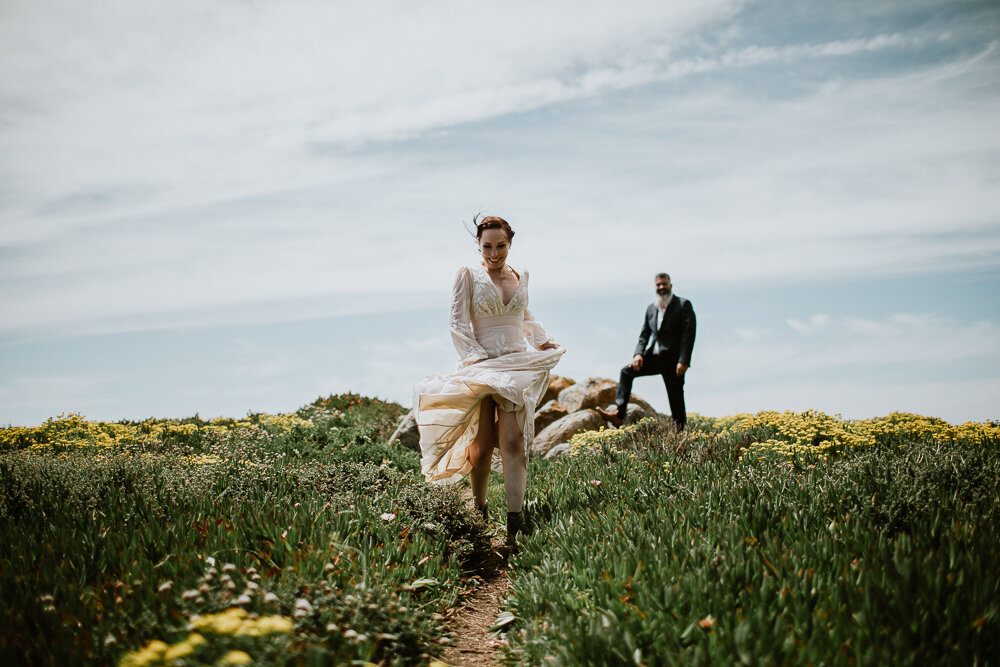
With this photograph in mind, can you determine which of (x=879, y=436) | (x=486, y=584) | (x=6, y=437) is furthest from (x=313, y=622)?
(x=6, y=437)

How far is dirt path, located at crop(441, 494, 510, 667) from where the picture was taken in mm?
4176

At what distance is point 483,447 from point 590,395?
24.8 ft

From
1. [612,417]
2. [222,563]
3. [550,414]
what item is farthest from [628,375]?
[222,563]

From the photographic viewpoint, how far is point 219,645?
2602mm

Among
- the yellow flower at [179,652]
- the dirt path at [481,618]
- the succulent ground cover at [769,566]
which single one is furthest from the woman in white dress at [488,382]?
the yellow flower at [179,652]

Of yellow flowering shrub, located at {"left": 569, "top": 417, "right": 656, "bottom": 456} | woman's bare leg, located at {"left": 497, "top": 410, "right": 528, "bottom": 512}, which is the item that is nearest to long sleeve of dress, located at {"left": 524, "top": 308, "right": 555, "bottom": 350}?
woman's bare leg, located at {"left": 497, "top": 410, "right": 528, "bottom": 512}

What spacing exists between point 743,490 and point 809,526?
78 centimetres

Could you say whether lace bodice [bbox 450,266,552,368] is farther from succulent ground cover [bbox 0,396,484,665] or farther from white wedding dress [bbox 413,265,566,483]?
succulent ground cover [bbox 0,396,484,665]

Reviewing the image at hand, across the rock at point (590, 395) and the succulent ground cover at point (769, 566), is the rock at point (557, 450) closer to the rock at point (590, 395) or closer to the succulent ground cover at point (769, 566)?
the rock at point (590, 395)

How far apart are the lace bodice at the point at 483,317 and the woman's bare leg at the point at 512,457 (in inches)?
25.4

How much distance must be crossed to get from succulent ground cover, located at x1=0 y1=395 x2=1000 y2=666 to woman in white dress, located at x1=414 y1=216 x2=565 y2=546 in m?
0.42

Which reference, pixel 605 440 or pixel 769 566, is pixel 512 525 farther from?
pixel 605 440

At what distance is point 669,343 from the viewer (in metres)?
11.2

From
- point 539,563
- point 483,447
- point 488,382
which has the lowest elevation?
point 539,563
